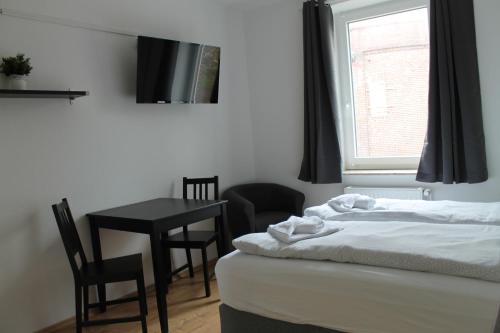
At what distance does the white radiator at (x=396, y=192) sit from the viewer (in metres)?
3.75

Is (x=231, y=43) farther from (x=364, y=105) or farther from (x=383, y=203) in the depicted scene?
(x=383, y=203)

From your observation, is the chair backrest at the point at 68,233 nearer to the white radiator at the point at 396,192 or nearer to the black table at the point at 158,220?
the black table at the point at 158,220

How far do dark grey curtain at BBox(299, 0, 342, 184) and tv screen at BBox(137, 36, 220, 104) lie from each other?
927 mm

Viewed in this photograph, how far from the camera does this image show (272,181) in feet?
15.3

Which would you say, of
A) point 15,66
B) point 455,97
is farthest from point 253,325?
point 455,97

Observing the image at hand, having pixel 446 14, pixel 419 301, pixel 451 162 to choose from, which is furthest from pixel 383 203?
pixel 446 14

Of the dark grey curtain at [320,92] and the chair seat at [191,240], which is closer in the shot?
the chair seat at [191,240]

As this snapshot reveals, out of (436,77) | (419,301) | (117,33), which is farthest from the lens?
(436,77)

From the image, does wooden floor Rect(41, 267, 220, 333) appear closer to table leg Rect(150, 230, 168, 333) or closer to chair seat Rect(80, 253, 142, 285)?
table leg Rect(150, 230, 168, 333)

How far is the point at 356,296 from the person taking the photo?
1.82 m

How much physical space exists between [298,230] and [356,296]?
0.58 m

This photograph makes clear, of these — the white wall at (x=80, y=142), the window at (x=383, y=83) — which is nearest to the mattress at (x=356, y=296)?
the white wall at (x=80, y=142)

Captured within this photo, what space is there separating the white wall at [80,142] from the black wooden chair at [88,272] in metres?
0.23

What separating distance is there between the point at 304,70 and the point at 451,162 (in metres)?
1.62
